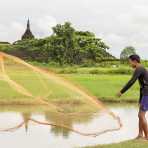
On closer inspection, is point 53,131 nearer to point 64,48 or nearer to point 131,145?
point 131,145

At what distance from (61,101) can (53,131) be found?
8748mm

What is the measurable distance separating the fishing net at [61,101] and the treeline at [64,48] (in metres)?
36.9

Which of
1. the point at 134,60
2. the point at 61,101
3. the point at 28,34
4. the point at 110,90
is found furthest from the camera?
the point at 28,34

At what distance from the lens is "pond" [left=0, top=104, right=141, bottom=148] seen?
40.1ft

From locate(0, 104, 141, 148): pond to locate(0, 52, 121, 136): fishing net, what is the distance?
3 cm

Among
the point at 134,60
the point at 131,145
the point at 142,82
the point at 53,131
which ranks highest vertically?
the point at 134,60

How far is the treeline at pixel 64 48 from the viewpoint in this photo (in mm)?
66062

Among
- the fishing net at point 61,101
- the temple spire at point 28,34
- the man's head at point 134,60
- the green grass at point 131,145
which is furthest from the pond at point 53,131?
the temple spire at point 28,34

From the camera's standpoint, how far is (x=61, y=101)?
2302 centimetres

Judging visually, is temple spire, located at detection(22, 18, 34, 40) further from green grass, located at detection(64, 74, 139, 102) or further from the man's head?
the man's head

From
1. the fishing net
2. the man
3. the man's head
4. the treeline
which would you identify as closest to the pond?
the fishing net

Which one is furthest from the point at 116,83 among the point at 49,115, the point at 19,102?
the point at 49,115

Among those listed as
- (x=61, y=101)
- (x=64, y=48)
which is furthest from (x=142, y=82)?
(x=64, y=48)

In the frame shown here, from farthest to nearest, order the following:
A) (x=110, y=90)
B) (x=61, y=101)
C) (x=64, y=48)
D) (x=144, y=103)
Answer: (x=64, y=48)
(x=110, y=90)
(x=61, y=101)
(x=144, y=103)
